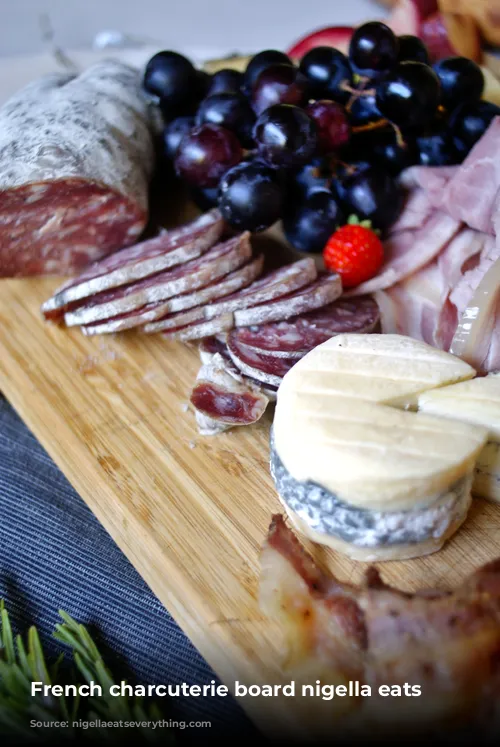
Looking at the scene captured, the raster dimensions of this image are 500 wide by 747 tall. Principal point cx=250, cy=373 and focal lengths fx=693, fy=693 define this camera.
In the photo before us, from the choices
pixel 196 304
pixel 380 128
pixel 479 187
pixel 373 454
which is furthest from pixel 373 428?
pixel 380 128

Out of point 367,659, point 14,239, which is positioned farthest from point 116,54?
point 367,659

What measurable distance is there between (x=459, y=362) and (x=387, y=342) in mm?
184

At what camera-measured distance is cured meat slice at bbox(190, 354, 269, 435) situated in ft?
6.33

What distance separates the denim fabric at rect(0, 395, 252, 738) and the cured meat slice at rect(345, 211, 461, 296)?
1.12 m

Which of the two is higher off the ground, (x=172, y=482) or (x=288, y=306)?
(x=288, y=306)

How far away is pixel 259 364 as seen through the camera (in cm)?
199

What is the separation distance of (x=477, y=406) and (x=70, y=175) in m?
1.44

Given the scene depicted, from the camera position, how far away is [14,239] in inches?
93.0

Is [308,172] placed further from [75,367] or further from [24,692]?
[24,692]

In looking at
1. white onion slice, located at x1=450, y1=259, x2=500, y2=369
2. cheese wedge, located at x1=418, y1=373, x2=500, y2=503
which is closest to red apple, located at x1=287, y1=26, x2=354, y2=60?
white onion slice, located at x1=450, y1=259, x2=500, y2=369

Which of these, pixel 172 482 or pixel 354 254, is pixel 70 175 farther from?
pixel 172 482

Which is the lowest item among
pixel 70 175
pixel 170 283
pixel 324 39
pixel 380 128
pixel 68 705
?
pixel 68 705

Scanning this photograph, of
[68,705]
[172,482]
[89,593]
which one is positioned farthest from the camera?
[172,482]

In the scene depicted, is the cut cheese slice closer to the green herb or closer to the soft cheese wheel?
the soft cheese wheel
